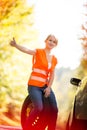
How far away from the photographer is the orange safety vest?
3604 mm

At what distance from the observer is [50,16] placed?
378 cm

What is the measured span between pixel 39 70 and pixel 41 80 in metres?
0.09

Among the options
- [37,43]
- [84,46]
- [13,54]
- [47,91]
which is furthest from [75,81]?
[13,54]

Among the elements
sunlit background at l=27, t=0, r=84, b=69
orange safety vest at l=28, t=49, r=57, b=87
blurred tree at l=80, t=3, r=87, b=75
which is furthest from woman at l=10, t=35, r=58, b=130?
blurred tree at l=80, t=3, r=87, b=75

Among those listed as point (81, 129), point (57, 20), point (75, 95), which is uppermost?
point (57, 20)

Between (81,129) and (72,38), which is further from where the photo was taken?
(72,38)

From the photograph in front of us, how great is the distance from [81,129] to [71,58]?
0.63 m

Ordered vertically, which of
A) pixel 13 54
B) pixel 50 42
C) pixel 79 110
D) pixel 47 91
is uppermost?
pixel 50 42

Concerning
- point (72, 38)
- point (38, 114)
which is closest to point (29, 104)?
point (38, 114)

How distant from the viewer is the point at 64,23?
3.78 meters

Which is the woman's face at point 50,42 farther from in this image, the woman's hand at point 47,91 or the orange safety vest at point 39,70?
the woman's hand at point 47,91

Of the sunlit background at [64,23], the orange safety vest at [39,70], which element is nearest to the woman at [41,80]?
the orange safety vest at [39,70]

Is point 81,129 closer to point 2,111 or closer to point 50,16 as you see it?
point 2,111

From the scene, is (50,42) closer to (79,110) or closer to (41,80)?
(41,80)
